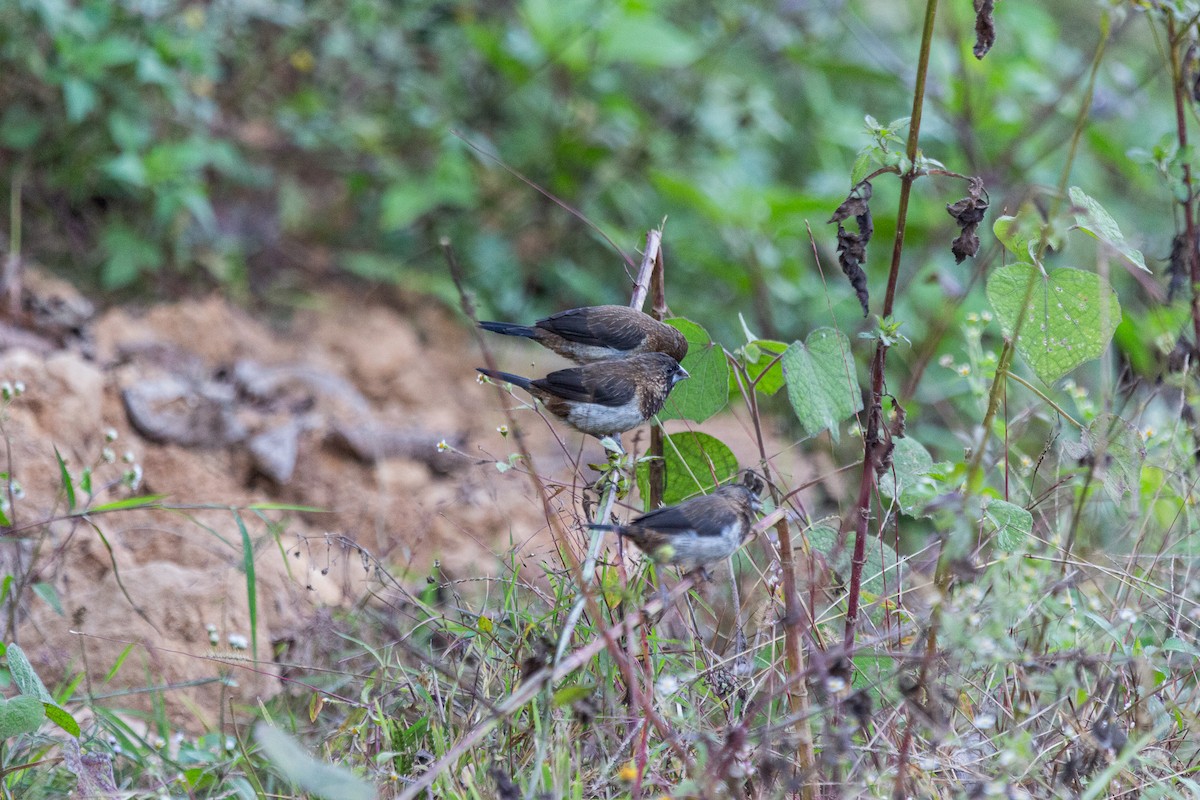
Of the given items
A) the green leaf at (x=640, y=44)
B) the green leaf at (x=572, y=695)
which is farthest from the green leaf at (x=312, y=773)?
the green leaf at (x=640, y=44)

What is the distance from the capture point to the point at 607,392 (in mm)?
2691

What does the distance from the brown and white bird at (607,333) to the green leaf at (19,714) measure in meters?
1.26

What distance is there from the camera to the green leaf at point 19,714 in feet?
7.86

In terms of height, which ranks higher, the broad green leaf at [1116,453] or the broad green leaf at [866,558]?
the broad green leaf at [1116,453]

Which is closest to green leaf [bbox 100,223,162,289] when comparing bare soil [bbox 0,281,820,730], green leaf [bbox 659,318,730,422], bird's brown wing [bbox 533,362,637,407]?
bare soil [bbox 0,281,820,730]

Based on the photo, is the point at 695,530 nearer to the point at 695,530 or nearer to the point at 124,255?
the point at 695,530

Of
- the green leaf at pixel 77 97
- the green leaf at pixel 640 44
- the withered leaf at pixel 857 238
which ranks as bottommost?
the green leaf at pixel 77 97

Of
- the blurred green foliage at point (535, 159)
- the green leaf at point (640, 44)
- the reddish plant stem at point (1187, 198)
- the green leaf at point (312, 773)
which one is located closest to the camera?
the green leaf at point (312, 773)

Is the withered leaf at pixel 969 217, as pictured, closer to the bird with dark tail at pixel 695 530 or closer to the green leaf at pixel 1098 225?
the green leaf at pixel 1098 225

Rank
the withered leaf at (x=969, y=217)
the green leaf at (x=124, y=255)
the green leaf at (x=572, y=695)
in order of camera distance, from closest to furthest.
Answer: the green leaf at (x=572, y=695) < the withered leaf at (x=969, y=217) < the green leaf at (x=124, y=255)

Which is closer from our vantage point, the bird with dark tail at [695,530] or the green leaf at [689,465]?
the bird with dark tail at [695,530]

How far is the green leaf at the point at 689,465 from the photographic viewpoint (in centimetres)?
294

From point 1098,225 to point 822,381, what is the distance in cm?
67

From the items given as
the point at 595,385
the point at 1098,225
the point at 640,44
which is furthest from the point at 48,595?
the point at 640,44
